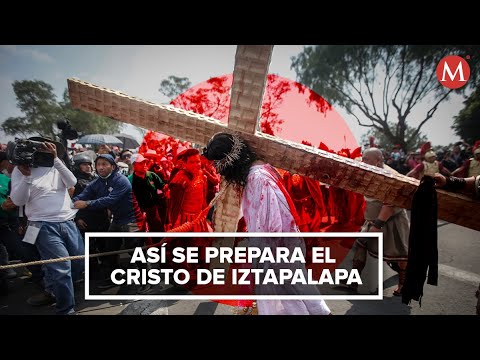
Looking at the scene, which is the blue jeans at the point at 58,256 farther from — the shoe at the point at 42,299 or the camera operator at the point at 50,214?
the shoe at the point at 42,299

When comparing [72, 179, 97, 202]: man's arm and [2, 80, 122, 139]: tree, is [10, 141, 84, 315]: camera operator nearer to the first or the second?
[72, 179, 97, 202]: man's arm

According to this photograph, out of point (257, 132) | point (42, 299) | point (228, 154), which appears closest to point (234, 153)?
point (228, 154)

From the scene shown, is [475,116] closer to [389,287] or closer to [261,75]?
[389,287]

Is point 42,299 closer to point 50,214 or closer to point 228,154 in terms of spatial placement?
point 50,214

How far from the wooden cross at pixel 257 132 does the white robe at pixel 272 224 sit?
0.16m

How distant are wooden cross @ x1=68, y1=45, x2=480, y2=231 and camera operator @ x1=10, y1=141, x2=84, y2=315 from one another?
159 centimetres

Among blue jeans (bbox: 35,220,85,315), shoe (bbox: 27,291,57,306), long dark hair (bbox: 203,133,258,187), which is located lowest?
shoe (bbox: 27,291,57,306)

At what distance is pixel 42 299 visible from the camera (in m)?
3.12

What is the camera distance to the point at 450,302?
311cm

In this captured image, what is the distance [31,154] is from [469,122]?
21.6 m

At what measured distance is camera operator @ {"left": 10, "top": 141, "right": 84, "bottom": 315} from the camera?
8.69ft

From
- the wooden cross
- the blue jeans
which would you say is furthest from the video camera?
the wooden cross

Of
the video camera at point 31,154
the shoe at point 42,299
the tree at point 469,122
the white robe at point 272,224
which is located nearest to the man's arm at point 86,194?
the video camera at point 31,154
